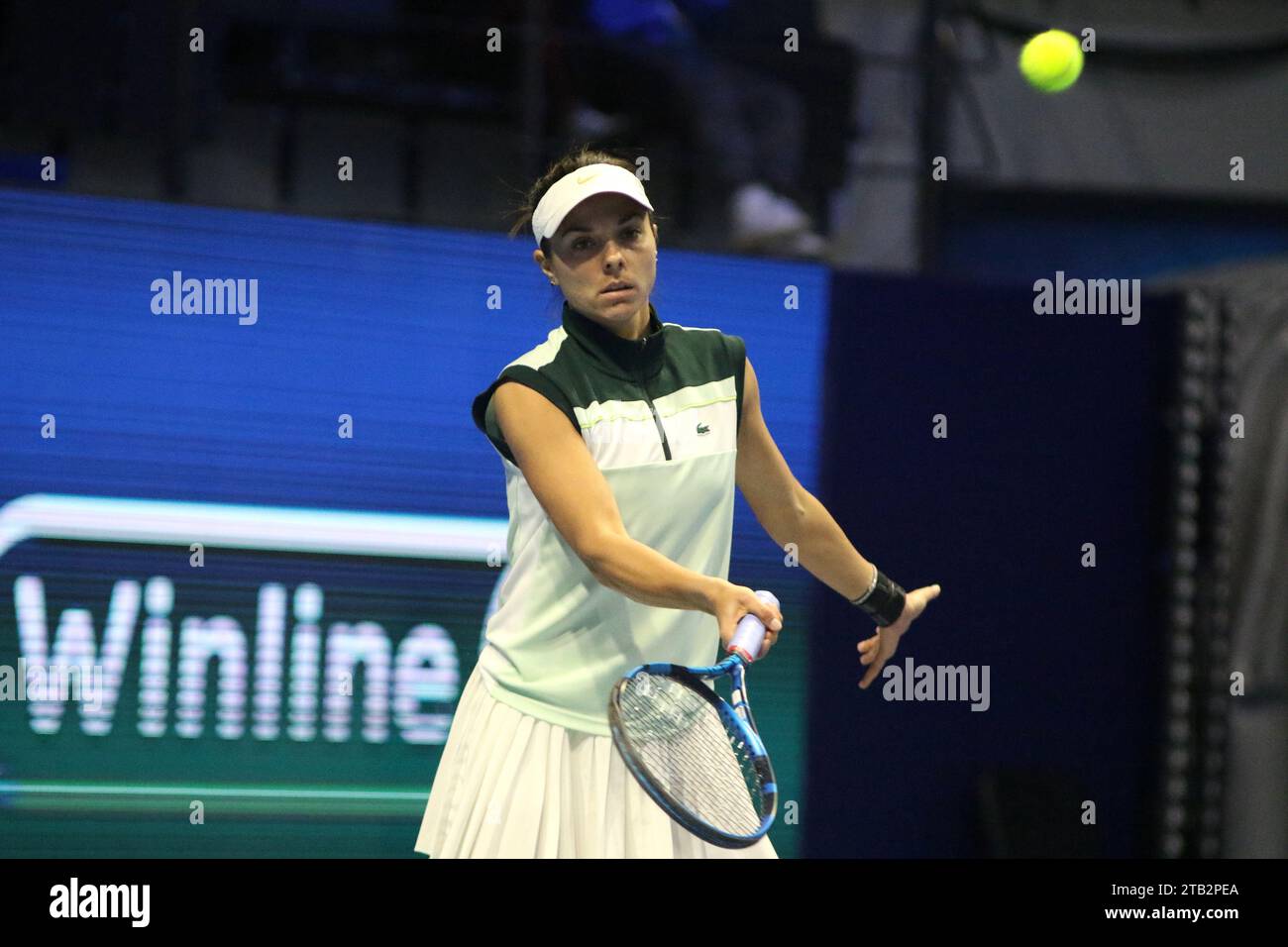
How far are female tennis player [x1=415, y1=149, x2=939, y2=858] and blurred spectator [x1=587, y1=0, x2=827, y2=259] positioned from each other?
119 inches

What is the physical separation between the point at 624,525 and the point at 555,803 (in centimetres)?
41

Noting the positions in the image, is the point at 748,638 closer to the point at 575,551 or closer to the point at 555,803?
the point at 575,551

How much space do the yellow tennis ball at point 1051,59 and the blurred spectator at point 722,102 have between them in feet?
2.92

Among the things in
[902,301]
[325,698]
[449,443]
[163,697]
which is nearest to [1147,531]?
[902,301]

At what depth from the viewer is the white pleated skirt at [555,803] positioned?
2484mm

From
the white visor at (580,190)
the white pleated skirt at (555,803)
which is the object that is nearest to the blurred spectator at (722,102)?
the white visor at (580,190)

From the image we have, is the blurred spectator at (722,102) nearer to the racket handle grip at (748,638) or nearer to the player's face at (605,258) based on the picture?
the player's face at (605,258)

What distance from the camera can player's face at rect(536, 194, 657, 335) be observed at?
8.40 feet

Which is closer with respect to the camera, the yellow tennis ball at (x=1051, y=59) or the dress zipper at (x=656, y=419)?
the dress zipper at (x=656, y=419)

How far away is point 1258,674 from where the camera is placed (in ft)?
15.7

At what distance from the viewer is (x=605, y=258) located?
2.56 meters

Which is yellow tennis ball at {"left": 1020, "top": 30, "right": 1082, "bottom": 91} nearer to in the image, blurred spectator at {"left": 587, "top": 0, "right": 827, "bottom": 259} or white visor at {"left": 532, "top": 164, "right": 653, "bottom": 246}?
blurred spectator at {"left": 587, "top": 0, "right": 827, "bottom": 259}

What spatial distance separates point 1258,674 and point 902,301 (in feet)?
4.62

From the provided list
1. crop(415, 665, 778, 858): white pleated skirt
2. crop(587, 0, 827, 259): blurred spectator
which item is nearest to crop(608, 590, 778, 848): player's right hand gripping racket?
crop(415, 665, 778, 858): white pleated skirt
